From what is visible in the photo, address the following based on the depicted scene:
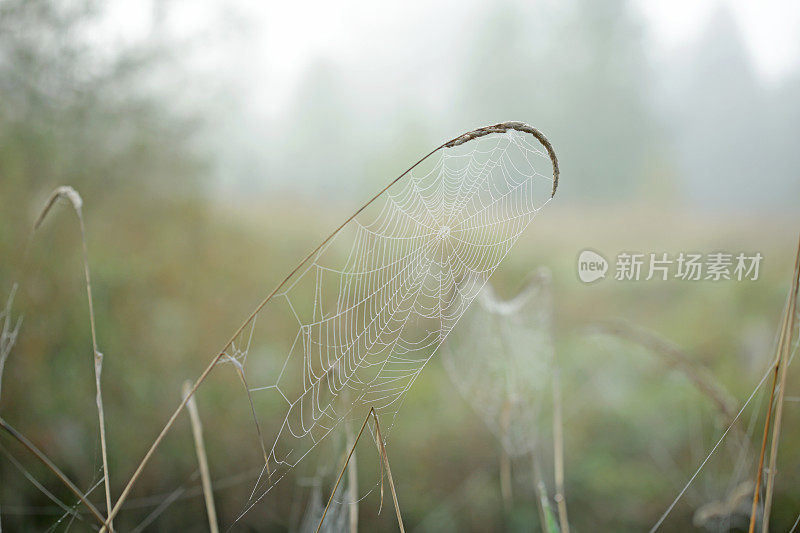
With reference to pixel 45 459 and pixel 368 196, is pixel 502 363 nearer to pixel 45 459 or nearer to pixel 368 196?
pixel 368 196

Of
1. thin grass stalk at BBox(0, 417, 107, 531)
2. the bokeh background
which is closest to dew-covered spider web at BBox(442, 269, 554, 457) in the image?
the bokeh background

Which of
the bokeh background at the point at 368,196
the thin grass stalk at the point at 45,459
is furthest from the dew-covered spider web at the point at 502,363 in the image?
the thin grass stalk at the point at 45,459

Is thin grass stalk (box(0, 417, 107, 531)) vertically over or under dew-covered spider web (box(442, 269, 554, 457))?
over

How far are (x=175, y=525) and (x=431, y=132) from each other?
1856 mm

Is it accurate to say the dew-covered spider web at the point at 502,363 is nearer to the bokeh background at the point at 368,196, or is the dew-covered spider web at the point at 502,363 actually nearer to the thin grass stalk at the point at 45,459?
the bokeh background at the point at 368,196

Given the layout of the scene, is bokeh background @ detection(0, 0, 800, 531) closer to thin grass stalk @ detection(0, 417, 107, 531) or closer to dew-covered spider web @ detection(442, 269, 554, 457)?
dew-covered spider web @ detection(442, 269, 554, 457)

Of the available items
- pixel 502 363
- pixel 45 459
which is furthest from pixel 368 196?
pixel 45 459

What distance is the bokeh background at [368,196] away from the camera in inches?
79.7

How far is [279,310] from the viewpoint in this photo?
2.38 m

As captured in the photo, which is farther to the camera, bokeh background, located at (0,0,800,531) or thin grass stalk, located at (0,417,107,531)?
bokeh background, located at (0,0,800,531)

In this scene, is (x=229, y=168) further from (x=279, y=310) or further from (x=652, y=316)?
(x=652, y=316)

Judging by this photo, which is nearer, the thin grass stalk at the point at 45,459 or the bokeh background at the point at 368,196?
the thin grass stalk at the point at 45,459

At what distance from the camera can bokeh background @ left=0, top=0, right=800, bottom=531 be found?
2025 millimetres

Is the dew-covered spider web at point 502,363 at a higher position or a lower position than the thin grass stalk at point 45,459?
lower
